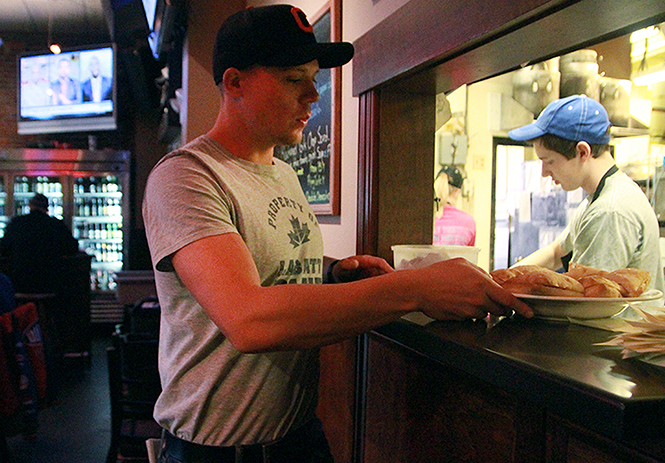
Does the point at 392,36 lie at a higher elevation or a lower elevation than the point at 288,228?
higher

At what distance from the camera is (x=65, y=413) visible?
405 cm

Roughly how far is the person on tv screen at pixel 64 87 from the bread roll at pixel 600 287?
22.1 feet

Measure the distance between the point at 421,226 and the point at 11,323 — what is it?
8.21 feet

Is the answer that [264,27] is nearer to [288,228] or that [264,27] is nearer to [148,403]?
[288,228]

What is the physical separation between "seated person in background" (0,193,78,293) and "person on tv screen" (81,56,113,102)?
1629 mm

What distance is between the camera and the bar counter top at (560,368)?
2.09 feet

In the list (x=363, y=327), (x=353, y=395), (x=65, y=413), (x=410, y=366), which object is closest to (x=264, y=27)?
(x=363, y=327)

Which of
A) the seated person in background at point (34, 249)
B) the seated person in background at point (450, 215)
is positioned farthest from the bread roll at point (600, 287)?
the seated person in background at point (34, 249)

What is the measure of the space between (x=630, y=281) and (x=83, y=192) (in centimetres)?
714

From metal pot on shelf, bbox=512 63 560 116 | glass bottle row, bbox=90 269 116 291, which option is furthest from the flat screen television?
metal pot on shelf, bbox=512 63 560 116

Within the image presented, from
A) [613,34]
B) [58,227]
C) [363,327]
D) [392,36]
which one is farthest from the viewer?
[58,227]

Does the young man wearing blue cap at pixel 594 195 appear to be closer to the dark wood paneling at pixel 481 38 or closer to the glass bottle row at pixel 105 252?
the dark wood paneling at pixel 481 38

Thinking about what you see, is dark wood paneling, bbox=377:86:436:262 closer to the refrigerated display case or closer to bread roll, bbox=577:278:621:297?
bread roll, bbox=577:278:621:297

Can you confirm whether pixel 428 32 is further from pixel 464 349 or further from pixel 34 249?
pixel 34 249
